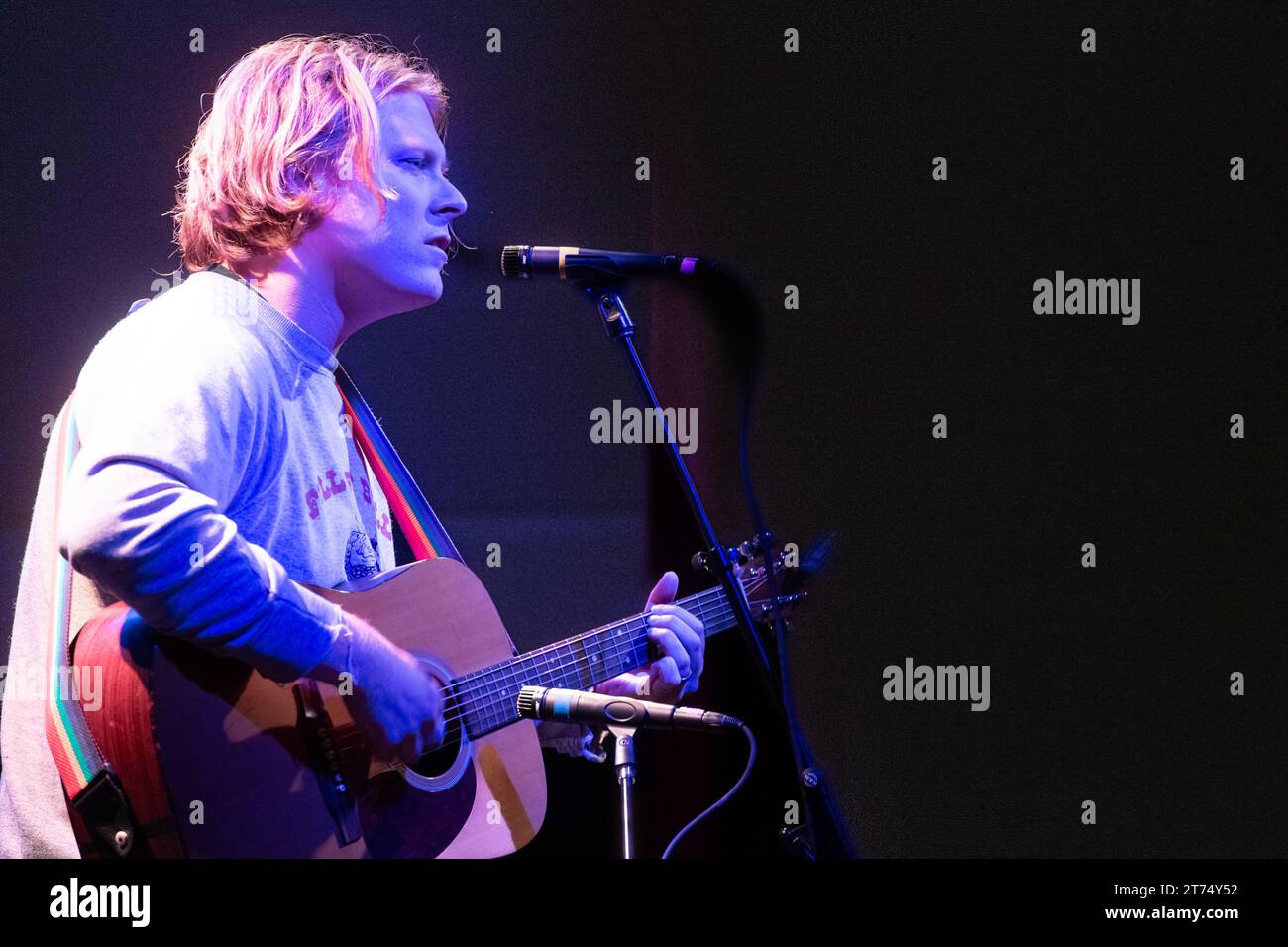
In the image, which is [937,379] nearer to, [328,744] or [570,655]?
[570,655]

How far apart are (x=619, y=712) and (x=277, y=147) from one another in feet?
3.81

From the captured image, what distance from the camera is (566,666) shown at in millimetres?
2059

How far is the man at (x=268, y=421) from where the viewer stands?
1647 millimetres

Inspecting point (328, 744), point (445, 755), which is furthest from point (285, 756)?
point (445, 755)

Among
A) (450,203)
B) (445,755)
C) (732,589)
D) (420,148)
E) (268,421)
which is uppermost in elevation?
(420,148)

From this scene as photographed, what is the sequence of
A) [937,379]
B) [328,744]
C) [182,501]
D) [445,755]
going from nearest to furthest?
[182,501] < [328,744] < [445,755] < [937,379]

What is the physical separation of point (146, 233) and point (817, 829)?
1647 millimetres

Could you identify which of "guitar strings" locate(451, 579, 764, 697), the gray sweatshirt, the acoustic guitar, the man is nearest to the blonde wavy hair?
the man

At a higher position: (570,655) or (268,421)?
(268,421)

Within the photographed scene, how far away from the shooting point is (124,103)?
2.09 meters

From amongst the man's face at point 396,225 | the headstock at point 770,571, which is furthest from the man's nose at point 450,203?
the headstock at point 770,571
